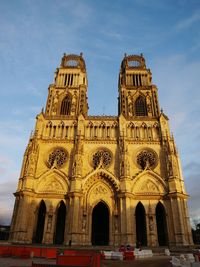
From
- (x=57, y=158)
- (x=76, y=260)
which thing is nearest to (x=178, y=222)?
(x=57, y=158)

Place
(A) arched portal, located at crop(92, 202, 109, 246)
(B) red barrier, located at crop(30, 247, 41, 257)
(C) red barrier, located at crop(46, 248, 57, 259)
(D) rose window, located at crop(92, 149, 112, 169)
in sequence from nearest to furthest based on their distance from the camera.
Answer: (C) red barrier, located at crop(46, 248, 57, 259)
(B) red barrier, located at crop(30, 247, 41, 257)
(A) arched portal, located at crop(92, 202, 109, 246)
(D) rose window, located at crop(92, 149, 112, 169)

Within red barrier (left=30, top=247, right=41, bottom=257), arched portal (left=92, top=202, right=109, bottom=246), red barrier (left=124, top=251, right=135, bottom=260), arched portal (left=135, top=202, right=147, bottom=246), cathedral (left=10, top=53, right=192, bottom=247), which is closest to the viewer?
red barrier (left=30, top=247, right=41, bottom=257)

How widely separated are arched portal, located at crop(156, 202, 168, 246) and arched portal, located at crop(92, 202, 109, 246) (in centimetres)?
700

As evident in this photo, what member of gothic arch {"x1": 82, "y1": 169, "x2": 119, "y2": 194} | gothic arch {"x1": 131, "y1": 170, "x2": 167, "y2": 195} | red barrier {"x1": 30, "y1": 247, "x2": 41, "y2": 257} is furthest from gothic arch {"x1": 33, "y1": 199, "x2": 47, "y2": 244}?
red barrier {"x1": 30, "y1": 247, "x2": 41, "y2": 257}

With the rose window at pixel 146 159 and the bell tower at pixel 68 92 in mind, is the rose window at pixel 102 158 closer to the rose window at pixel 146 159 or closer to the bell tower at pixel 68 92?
the rose window at pixel 146 159

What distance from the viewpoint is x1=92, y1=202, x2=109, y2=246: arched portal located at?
29031 millimetres

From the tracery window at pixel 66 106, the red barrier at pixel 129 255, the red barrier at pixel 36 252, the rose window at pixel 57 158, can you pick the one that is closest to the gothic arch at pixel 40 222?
the rose window at pixel 57 158

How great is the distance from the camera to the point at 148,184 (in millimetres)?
28953

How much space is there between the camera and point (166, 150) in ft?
100

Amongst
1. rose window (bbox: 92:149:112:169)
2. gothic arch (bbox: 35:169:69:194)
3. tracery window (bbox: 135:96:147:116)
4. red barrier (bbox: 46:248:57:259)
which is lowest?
red barrier (bbox: 46:248:57:259)

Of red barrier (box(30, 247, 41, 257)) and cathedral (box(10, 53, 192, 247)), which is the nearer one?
red barrier (box(30, 247, 41, 257))

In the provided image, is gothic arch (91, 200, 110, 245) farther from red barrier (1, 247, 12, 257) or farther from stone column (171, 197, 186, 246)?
red barrier (1, 247, 12, 257)

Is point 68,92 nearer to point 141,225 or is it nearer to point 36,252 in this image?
point 141,225

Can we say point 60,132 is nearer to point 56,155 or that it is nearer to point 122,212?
point 56,155
